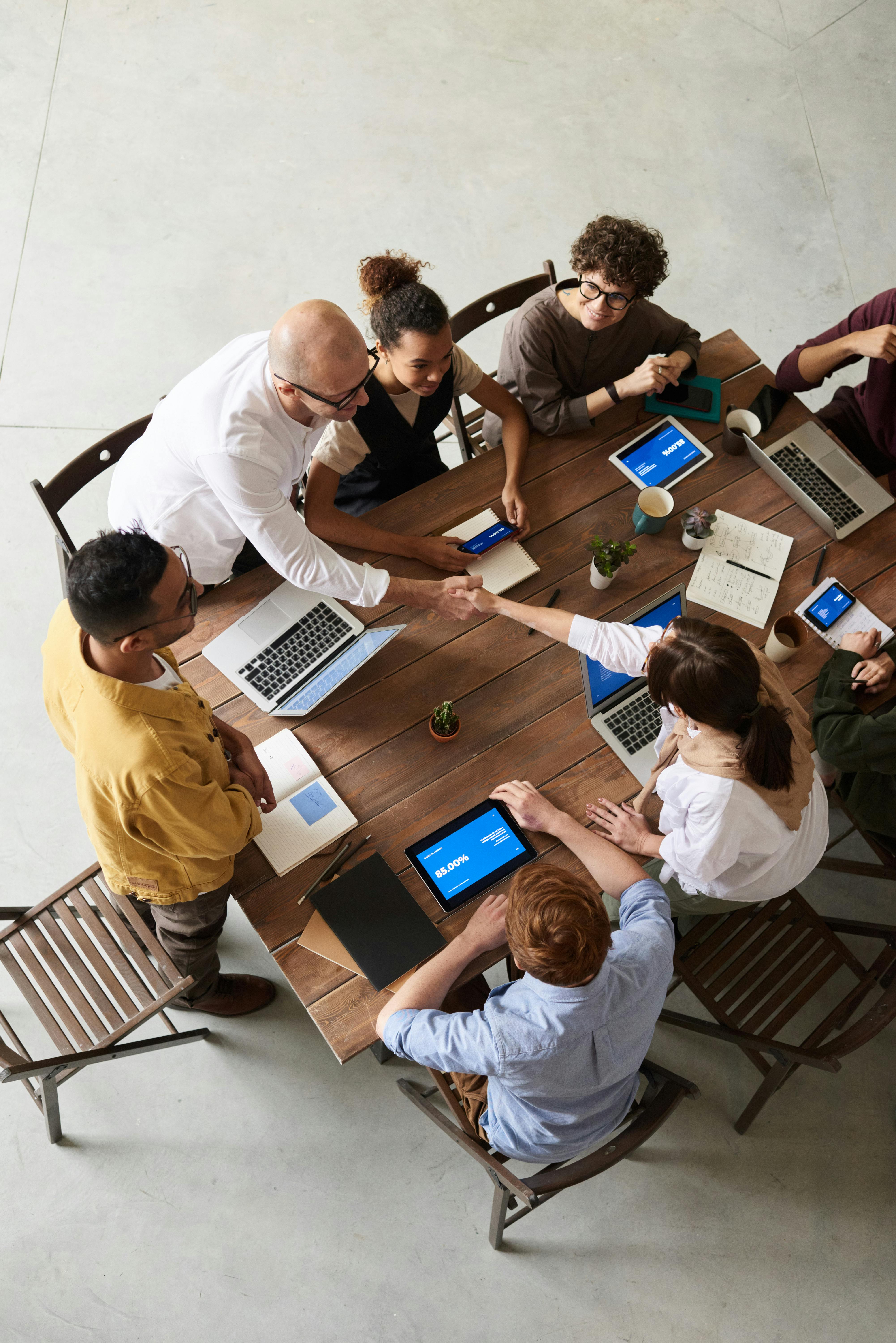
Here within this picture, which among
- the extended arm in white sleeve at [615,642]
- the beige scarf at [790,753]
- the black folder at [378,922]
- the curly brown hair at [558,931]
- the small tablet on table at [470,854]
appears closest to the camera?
the curly brown hair at [558,931]

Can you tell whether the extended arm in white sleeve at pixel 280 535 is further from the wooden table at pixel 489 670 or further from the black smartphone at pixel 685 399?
the black smartphone at pixel 685 399

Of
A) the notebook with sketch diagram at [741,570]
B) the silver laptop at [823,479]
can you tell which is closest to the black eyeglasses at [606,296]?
the silver laptop at [823,479]

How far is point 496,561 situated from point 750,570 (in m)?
0.75

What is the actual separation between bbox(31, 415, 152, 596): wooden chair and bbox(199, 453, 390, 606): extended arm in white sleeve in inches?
21.6

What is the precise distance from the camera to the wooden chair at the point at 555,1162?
5.88ft

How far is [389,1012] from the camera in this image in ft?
6.13

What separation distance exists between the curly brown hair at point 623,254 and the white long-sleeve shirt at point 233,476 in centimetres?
93

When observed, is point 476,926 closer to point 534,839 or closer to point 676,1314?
point 534,839

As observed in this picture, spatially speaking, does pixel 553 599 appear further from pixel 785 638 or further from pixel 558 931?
pixel 558 931

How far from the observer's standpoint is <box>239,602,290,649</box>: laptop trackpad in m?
2.31

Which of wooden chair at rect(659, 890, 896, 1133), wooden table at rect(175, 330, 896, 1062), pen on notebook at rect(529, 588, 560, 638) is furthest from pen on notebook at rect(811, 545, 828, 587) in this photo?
wooden chair at rect(659, 890, 896, 1133)

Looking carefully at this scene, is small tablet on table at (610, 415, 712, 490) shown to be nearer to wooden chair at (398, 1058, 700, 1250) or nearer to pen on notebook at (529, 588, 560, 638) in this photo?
pen on notebook at (529, 588, 560, 638)

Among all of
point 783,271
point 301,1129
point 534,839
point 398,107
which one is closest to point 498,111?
point 398,107

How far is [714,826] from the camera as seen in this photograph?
1.86m
